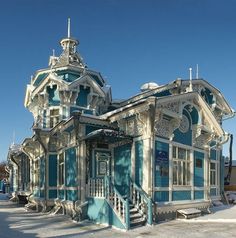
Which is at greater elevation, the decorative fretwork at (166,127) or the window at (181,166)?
the decorative fretwork at (166,127)

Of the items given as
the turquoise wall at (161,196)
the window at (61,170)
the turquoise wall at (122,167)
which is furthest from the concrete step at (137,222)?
the window at (61,170)

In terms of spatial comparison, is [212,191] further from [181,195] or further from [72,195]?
[72,195]

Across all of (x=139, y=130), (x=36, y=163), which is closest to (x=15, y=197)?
(x=36, y=163)

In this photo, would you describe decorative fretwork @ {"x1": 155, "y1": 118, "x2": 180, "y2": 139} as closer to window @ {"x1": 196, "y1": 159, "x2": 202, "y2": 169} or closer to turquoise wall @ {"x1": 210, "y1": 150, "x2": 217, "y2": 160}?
window @ {"x1": 196, "y1": 159, "x2": 202, "y2": 169}

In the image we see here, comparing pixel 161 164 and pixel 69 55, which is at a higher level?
pixel 69 55

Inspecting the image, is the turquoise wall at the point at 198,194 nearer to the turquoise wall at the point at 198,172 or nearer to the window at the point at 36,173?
the turquoise wall at the point at 198,172

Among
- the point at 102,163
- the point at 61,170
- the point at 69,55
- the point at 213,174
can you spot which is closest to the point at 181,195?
the point at 102,163

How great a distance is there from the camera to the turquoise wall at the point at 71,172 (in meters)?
15.0

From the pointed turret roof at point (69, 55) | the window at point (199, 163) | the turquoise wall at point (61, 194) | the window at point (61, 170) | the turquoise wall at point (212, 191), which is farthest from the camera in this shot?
the pointed turret roof at point (69, 55)

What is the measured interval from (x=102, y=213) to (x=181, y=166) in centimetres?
412

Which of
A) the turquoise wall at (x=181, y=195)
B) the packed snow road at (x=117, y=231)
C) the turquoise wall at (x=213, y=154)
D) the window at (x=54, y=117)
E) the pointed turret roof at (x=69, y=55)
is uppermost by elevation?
the pointed turret roof at (x=69, y=55)

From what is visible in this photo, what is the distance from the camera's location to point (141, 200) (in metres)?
12.9

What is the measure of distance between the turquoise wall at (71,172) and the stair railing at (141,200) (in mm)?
2565

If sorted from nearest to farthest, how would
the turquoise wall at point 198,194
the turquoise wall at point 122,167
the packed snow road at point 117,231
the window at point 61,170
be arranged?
the packed snow road at point 117,231, the turquoise wall at point 122,167, the turquoise wall at point 198,194, the window at point 61,170
